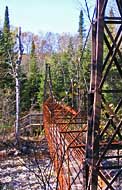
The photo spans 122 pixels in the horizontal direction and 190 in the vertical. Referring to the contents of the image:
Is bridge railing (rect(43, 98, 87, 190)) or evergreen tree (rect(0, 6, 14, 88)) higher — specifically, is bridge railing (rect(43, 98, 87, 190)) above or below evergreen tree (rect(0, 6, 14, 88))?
below

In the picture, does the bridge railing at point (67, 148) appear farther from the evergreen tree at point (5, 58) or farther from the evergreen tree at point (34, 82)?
the evergreen tree at point (34, 82)

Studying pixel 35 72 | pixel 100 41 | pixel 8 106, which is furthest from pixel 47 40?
pixel 100 41

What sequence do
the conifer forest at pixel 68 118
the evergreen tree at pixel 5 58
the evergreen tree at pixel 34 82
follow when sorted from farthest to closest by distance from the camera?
1. the evergreen tree at pixel 34 82
2. the evergreen tree at pixel 5 58
3. the conifer forest at pixel 68 118

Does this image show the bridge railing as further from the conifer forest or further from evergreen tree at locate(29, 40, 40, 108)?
evergreen tree at locate(29, 40, 40, 108)

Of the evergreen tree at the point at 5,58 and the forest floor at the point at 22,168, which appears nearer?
the forest floor at the point at 22,168

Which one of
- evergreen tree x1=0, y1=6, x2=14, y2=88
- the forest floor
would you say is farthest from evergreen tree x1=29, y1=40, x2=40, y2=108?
the forest floor

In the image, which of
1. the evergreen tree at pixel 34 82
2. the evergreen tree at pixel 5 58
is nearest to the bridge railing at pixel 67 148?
the evergreen tree at pixel 5 58

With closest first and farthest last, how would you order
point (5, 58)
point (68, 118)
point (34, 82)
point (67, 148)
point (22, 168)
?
point (67, 148) < point (68, 118) < point (22, 168) < point (5, 58) < point (34, 82)

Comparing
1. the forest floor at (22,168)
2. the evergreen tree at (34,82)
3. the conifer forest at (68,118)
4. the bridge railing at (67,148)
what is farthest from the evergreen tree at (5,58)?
the bridge railing at (67,148)

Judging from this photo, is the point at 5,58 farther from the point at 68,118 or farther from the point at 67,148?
the point at 67,148

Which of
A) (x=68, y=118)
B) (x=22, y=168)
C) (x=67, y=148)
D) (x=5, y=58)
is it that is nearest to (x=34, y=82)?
A: (x=5, y=58)

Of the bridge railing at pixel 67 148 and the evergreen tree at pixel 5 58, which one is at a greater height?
the evergreen tree at pixel 5 58

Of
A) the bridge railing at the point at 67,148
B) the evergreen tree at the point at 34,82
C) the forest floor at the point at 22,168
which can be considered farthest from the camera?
the evergreen tree at the point at 34,82

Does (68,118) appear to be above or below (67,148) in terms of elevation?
above
